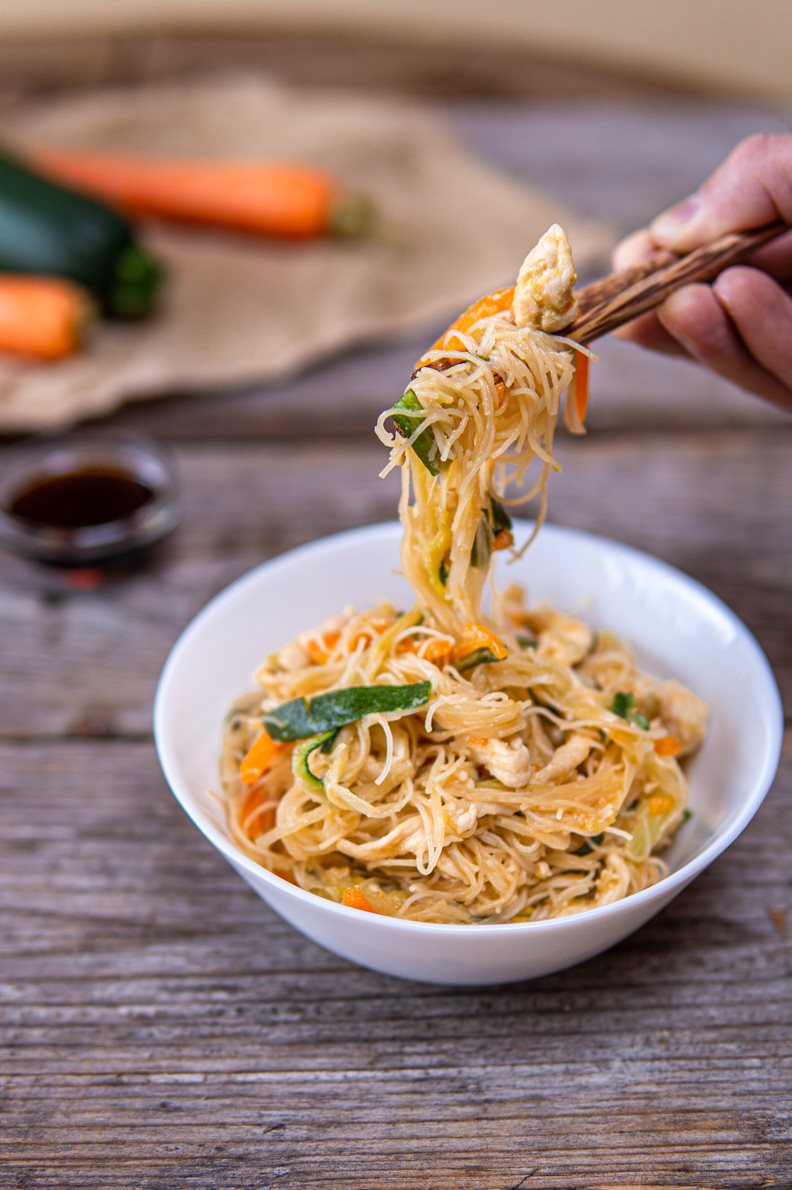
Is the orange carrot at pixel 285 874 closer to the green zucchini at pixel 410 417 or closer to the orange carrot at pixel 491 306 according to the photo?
the green zucchini at pixel 410 417

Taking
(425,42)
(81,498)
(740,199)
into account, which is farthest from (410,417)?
(425,42)

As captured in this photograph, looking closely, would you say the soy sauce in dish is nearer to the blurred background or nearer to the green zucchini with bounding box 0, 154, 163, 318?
the green zucchini with bounding box 0, 154, 163, 318

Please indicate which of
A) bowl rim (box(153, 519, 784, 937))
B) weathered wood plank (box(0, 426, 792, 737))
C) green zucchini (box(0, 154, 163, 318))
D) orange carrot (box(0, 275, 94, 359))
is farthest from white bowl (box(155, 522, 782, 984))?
green zucchini (box(0, 154, 163, 318))

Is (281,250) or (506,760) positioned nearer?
(506,760)

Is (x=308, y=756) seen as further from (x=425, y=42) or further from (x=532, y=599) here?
(x=425, y=42)

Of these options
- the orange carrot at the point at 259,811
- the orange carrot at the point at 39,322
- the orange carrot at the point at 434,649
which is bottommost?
the orange carrot at the point at 39,322

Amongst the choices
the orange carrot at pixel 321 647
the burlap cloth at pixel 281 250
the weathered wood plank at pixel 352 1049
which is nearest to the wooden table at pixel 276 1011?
the weathered wood plank at pixel 352 1049

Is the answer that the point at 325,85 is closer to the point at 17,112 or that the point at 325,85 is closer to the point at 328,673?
the point at 17,112
